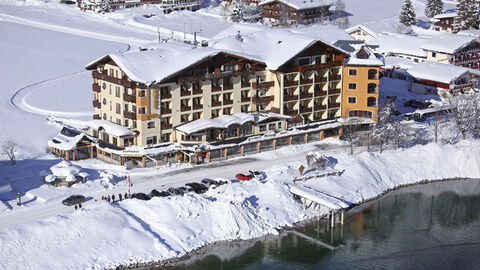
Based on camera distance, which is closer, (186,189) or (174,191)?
(174,191)

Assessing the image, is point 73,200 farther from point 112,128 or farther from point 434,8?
point 434,8

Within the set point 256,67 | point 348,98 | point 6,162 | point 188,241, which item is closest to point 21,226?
point 188,241

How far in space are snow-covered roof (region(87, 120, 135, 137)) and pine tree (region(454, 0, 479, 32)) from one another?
308 ft

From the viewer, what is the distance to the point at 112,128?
79.1 metres

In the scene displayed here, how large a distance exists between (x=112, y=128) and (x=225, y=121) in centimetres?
1230

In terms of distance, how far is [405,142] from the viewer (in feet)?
282

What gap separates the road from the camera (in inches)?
2491

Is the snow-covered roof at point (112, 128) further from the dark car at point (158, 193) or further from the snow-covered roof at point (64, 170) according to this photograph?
the dark car at point (158, 193)

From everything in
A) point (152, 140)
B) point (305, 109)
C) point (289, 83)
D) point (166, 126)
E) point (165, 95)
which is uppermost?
point (289, 83)

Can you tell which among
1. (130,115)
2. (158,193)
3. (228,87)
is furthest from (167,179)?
(228,87)

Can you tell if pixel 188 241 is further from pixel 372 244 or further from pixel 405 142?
pixel 405 142

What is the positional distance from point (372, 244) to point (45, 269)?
27.3 m

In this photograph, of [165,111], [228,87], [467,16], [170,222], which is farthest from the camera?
[467,16]

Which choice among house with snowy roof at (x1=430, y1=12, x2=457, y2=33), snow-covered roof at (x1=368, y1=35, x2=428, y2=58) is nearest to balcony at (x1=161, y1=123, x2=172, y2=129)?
snow-covered roof at (x1=368, y1=35, x2=428, y2=58)
